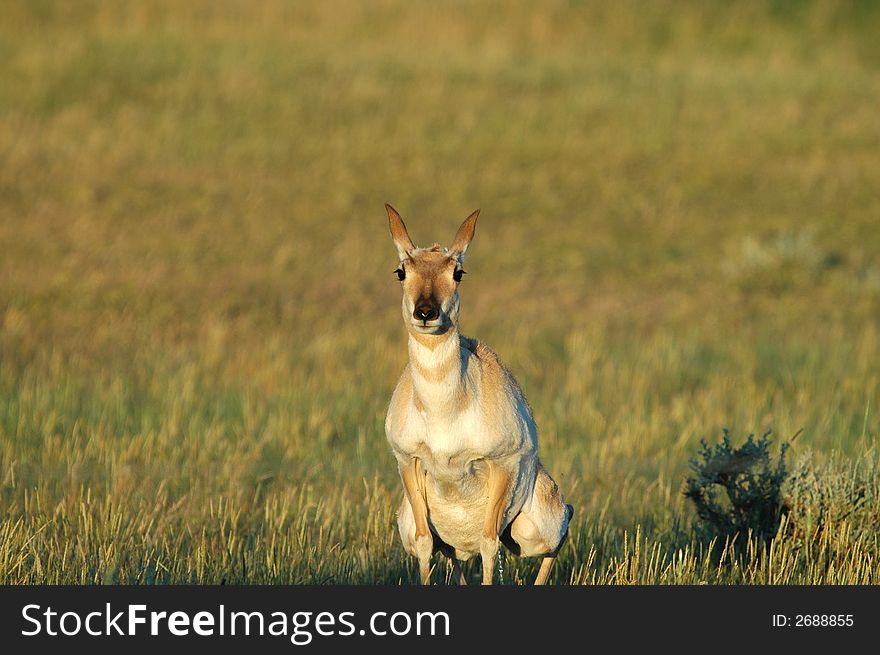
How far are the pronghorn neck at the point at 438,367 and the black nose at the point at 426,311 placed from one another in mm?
250

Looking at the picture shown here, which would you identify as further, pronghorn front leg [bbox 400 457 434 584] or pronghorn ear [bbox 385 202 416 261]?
pronghorn front leg [bbox 400 457 434 584]

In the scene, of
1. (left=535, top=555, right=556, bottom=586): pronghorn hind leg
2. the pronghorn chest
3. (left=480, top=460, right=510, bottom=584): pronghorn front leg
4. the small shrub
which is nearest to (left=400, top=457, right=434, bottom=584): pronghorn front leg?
the pronghorn chest

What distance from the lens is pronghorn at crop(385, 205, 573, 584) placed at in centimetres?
621

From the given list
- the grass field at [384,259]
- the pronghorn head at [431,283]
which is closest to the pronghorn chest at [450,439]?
the pronghorn head at [431,283]

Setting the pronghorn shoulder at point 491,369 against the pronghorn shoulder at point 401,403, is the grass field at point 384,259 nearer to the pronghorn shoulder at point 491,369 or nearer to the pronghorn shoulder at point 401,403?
the pronghorn shoulder at point 491,369

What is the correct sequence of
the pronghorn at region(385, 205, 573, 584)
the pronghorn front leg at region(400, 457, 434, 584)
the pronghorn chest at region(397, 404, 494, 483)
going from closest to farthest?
the pronghorn at region(385, 205, 573, 584) → the pronghorn chest at region(397, 404, 494, 483) → the pronghorn front leg at region(400, 457, 434, 584)

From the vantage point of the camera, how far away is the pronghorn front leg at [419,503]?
21.8ft

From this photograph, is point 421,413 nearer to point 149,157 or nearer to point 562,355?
point 562,355

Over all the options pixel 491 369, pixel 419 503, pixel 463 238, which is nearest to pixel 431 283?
pixel 463 238

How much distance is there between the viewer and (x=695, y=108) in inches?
1364

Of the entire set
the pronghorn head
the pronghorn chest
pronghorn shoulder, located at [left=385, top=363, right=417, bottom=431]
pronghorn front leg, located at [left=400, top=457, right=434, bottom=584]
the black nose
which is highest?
the pronghorn head

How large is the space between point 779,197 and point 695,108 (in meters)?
5.99

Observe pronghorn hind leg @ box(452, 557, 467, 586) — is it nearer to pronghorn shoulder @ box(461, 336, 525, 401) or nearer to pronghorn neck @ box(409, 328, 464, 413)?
pronghorn shoulder @ box(461, 336, 525, 401)

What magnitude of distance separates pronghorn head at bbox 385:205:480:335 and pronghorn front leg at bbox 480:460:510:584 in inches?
31.0
